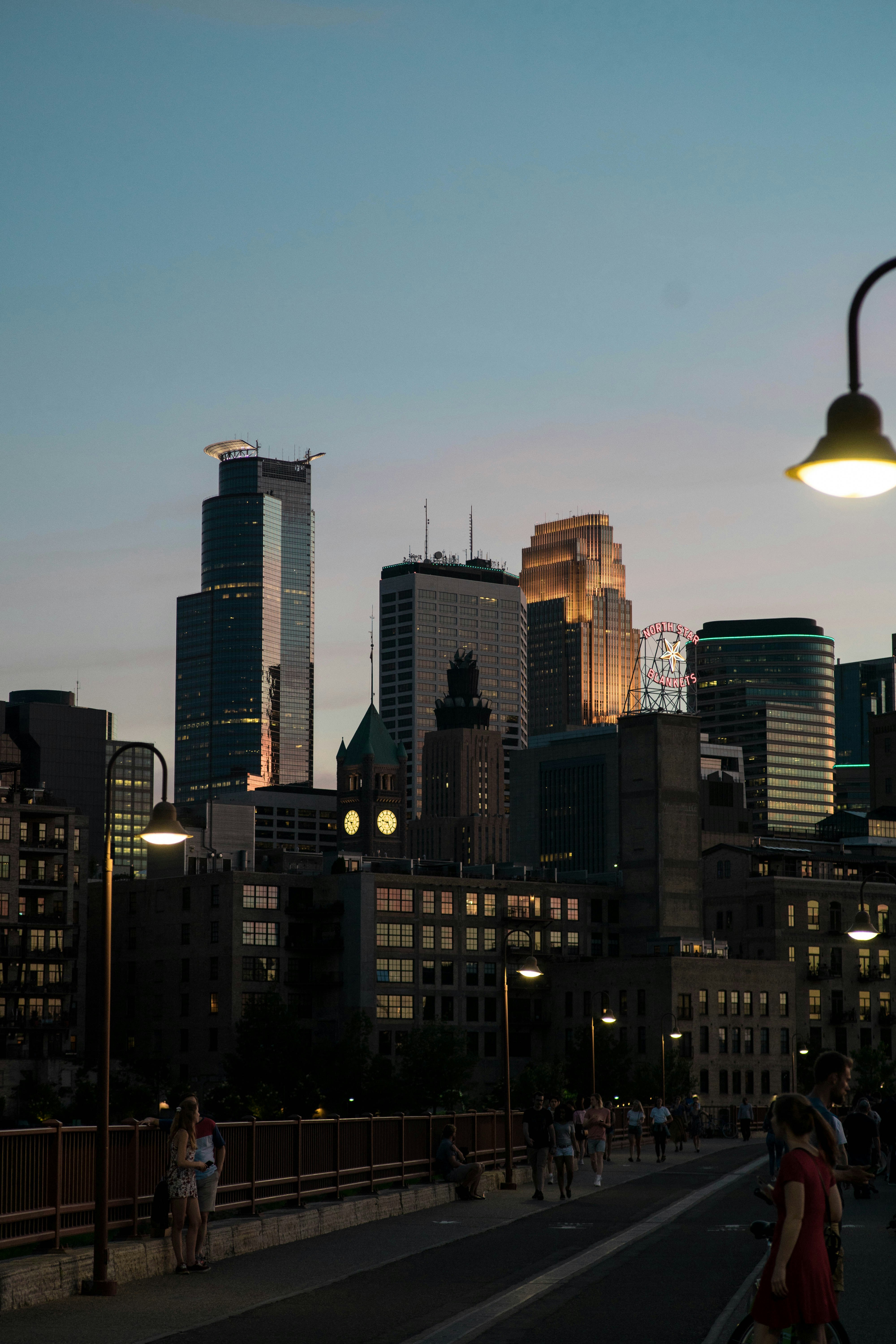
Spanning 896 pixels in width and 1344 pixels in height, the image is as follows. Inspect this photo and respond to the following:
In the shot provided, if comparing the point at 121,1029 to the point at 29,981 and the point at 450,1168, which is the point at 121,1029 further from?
the point at 450,1168

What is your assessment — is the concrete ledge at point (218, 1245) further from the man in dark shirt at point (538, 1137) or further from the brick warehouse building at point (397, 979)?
the brick warehouse building at point (397, 979)

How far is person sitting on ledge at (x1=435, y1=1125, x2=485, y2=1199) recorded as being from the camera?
36.4 metres

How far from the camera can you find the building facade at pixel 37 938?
13612 centimetres

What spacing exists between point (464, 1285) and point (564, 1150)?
16.5m

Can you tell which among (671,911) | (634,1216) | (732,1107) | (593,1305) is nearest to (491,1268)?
(593,1305)

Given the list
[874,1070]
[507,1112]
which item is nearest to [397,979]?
[874,1070]

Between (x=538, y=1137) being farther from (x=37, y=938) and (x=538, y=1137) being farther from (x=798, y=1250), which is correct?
(x=37, y=938)

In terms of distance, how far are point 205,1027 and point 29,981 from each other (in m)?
17.4

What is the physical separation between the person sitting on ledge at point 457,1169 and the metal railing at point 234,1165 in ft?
1.35

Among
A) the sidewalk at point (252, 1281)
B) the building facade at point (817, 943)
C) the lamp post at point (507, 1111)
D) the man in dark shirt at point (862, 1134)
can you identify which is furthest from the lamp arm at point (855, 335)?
the building facade at point (817, 943)

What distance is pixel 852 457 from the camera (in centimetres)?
1082

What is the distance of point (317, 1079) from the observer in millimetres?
136625

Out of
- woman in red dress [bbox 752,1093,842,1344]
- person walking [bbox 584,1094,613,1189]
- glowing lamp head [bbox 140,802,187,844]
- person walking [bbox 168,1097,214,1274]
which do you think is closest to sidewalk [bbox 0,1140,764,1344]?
person walking [bbox 168,1097,214,1274]

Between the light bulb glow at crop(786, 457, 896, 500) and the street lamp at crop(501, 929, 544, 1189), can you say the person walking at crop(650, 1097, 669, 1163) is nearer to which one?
the street lamp at crop(501, 929, 544, 1189)
